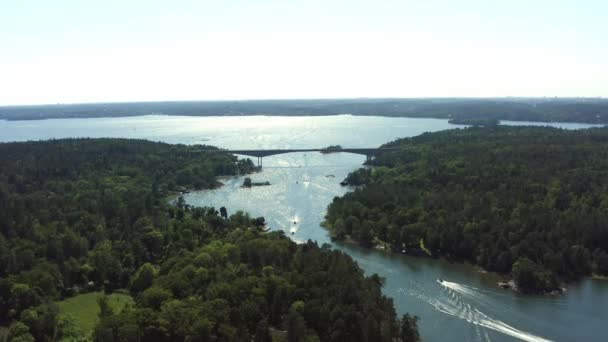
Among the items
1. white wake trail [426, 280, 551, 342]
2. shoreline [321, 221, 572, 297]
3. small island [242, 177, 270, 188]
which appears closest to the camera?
white wake trail [426, 280, 551, 342]

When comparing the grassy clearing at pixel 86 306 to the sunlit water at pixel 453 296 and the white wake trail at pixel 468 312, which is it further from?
the white wake trail at pixel 468 312

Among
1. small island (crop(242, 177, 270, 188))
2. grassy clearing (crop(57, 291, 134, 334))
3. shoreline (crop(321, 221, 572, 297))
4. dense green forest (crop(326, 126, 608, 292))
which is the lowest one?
grassy clearing (crop(57, 291, 134, 334))

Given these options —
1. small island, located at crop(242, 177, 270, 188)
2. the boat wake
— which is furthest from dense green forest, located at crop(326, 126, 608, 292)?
small island, located at crop(242, 177, 270, 188)

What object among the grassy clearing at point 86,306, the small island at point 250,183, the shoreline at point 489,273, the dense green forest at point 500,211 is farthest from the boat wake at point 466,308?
the small island at point 250,183

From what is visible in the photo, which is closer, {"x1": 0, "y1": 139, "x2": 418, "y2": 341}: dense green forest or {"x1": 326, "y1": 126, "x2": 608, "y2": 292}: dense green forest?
{"x1": 0, "y1": 139, "x2": 418, "y2": 341}: dense green forest

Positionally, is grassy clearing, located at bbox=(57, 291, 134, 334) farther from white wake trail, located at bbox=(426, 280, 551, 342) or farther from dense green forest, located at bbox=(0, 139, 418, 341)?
white wake trail, located at bbox=(426, 280, 551, 342)
